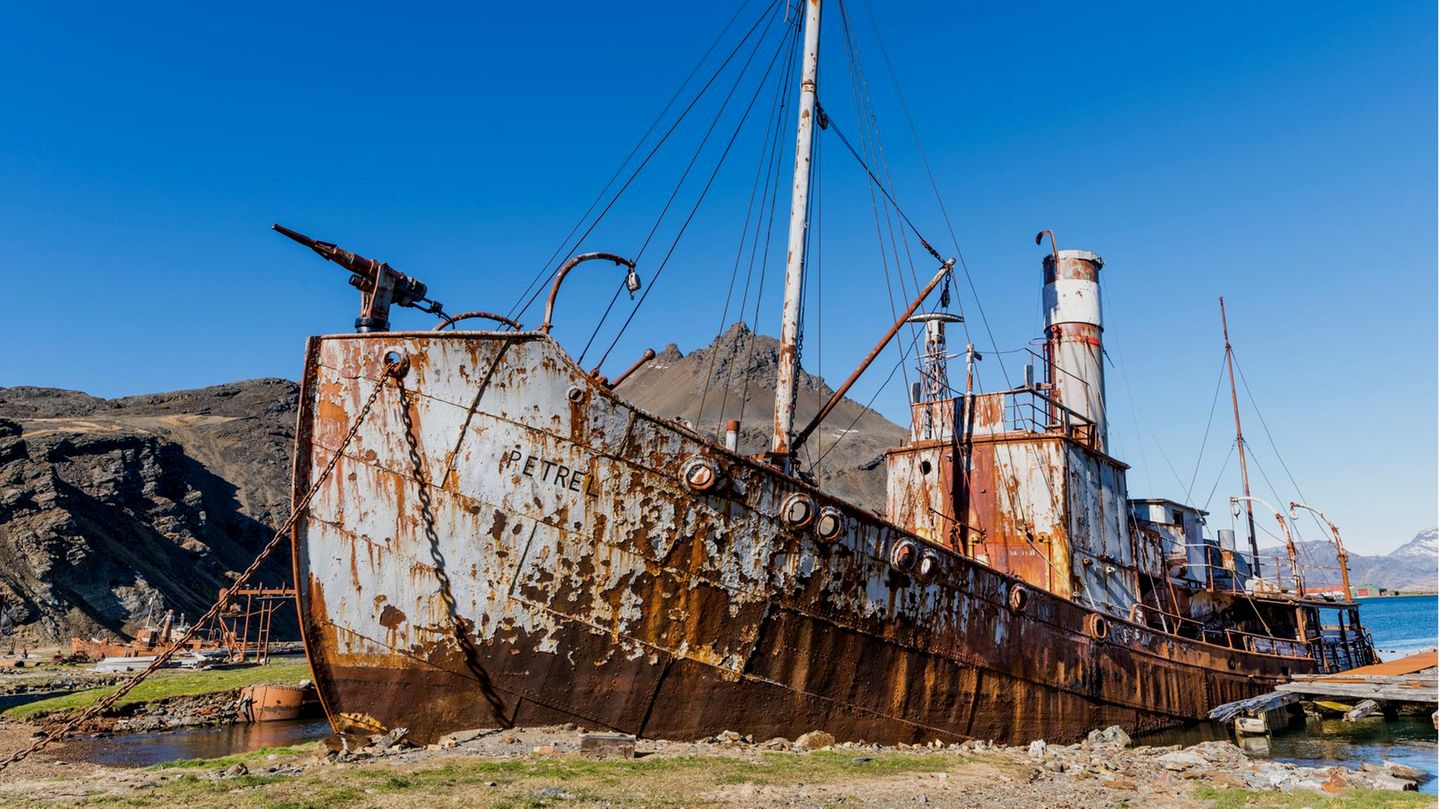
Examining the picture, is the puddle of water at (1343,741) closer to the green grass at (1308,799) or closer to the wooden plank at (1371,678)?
the wooden plank at (1371,678)

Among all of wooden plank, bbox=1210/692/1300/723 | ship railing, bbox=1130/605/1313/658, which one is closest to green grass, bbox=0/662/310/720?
ship railing, bbox=1130/605/1313/658

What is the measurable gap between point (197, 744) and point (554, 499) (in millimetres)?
13008

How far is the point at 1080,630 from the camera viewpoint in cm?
1711

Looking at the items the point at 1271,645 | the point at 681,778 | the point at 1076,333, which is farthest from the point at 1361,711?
the point at 681,778

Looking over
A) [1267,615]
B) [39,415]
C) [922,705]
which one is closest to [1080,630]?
[922,705]

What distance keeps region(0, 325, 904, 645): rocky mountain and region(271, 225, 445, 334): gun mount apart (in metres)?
6.22

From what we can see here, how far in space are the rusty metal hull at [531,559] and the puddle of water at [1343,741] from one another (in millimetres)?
10990

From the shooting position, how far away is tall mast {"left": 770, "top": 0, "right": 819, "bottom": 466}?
14.3m

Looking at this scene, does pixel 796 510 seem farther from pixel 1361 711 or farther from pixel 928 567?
pixel 1361 711

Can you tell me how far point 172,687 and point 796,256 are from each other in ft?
75.1

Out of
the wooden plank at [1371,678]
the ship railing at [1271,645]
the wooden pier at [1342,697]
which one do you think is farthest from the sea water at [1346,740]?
the ship railing at [1271,645]

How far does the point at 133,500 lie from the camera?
226 ft

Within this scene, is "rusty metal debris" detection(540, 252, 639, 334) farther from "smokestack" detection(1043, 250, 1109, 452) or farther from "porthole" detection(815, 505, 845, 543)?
"smokestack" detection(1043, 250, 1109, 452)

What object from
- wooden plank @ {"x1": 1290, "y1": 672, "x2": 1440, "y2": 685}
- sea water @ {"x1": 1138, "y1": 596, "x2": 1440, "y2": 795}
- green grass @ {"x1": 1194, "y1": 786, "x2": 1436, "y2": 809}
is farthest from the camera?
wooden plank @ {"x1": 1290, "y1": 672, "x2": 1440, "y2": 685}
